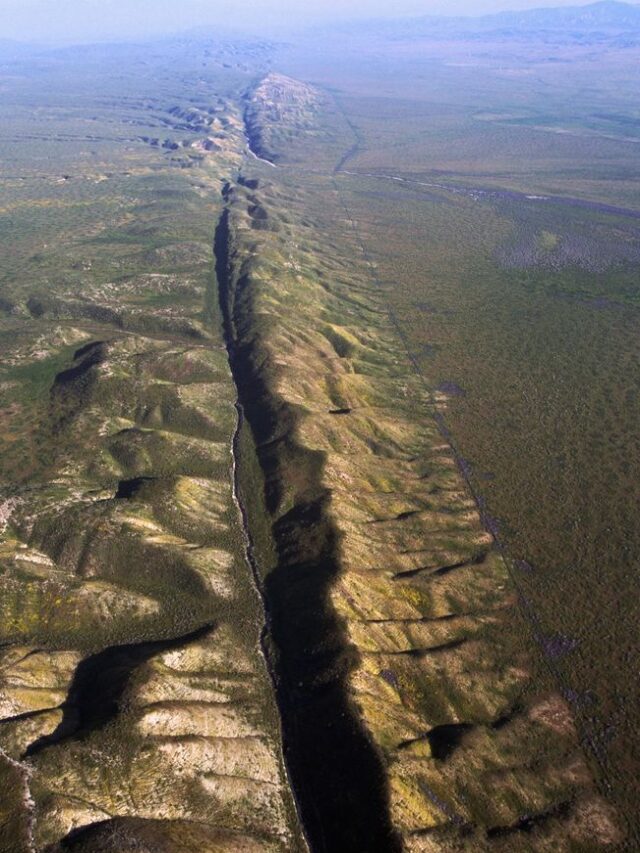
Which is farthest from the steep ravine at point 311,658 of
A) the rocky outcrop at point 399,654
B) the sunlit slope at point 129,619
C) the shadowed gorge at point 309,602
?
the sunlit slope at point 129,619

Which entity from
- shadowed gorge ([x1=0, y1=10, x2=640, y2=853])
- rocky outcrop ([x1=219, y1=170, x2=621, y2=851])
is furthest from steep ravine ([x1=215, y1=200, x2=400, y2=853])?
shadowed gorge ([x1=0, y1=10, x2=640, y2=853])

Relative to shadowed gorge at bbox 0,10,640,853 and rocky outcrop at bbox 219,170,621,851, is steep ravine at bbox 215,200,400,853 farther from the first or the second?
shadowed gorge at bbox 0,10,640,853

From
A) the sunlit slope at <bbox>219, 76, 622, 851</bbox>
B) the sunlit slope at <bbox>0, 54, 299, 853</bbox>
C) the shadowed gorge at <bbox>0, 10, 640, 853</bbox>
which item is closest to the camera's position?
the sunlit slope at <bbox>0, 54, 299, 853</bbox>

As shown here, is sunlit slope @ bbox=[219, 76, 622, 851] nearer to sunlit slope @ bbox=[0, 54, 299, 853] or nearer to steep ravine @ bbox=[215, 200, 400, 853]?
steep ravine @ bbox=[215, 200, 400, 853]

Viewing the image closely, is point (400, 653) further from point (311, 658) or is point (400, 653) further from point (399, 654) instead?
point (311, 658)

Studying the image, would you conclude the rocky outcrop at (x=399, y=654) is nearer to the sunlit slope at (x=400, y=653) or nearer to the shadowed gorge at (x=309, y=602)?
the sunlit slope at (x=400, y=653)

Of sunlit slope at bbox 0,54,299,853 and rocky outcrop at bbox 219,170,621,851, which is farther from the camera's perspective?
rocky outcrop at bbox 219,170,621,851

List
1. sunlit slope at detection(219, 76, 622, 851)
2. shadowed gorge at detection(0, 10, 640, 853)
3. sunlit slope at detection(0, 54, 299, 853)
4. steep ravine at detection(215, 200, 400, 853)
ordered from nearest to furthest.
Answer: sunlit slope at detection(0, 54, 299, 853), steep ravine at detection(215, 200, 400, 853), shadowed gorge at detection(0, 10, 640, 853), sunlit slope at detection(219, 76, 622, 851)

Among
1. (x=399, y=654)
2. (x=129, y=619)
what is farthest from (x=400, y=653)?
(x=129, y=619)

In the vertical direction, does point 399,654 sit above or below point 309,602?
below

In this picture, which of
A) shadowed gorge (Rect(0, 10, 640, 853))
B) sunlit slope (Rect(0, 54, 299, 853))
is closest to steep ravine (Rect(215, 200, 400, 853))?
shadowed gorge (Rect(0, 10, 640, 853))
